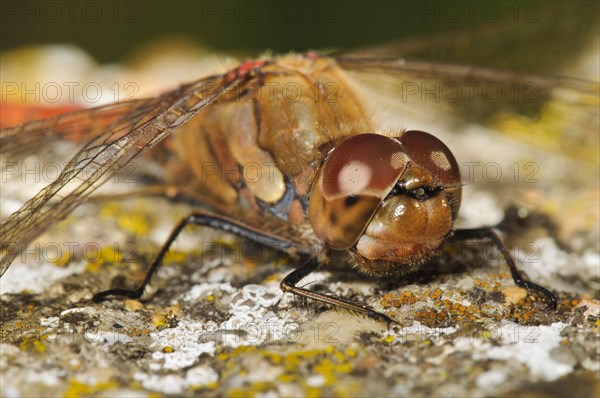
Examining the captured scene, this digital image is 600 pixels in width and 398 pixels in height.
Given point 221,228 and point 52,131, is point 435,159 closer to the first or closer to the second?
point 221,228

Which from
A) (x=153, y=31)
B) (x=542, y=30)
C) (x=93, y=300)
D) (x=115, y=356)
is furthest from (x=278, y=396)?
(x=153, y=31)

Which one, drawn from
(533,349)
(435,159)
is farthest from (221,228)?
(533,349)

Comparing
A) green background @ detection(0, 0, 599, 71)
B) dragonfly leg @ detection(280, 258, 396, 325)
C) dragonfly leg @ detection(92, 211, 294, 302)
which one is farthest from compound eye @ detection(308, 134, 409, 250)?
green background @ detection(0, 0, 599, 71)

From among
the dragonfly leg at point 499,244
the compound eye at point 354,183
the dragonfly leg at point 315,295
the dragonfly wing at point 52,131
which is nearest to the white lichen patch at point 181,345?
the dragonfly leg at point 315,295

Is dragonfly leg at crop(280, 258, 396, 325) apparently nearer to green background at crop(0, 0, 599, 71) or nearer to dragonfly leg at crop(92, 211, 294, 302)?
dragonfly leg at crop(92, 211, 294, 302)

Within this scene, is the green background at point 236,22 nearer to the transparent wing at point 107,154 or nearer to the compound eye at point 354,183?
the transparent wing at point 107,154

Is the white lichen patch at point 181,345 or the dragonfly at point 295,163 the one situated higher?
the dragonfly at point 295,163
